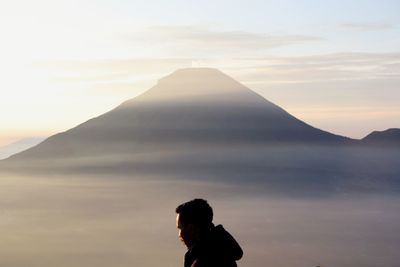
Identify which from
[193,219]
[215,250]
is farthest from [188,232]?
[215,250]

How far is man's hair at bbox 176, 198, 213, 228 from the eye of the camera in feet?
21.1

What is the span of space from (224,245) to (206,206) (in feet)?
1.00

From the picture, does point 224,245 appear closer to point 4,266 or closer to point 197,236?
point 197,236

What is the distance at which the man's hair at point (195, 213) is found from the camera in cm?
644

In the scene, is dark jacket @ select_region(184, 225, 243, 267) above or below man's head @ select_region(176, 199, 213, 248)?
below

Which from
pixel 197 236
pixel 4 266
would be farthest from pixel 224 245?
pixel 4 266

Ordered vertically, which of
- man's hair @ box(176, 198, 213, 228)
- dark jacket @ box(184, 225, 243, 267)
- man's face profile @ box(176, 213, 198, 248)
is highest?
man's hair @ box(176, 198, 213, 228)

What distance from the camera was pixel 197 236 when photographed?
21.3 ft

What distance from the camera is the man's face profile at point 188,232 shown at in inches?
255

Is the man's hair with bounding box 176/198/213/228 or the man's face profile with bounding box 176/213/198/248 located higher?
the man's hair with bounding box 176/198/213/228

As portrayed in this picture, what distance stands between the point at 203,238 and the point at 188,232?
4.6 inches

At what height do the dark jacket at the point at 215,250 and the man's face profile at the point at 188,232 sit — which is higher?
the man's face profile at the point at 188,232

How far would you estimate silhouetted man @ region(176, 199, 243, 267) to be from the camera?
21.1ft

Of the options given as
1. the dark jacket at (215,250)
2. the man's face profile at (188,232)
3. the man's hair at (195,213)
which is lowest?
the dark jacket at (215,250)
